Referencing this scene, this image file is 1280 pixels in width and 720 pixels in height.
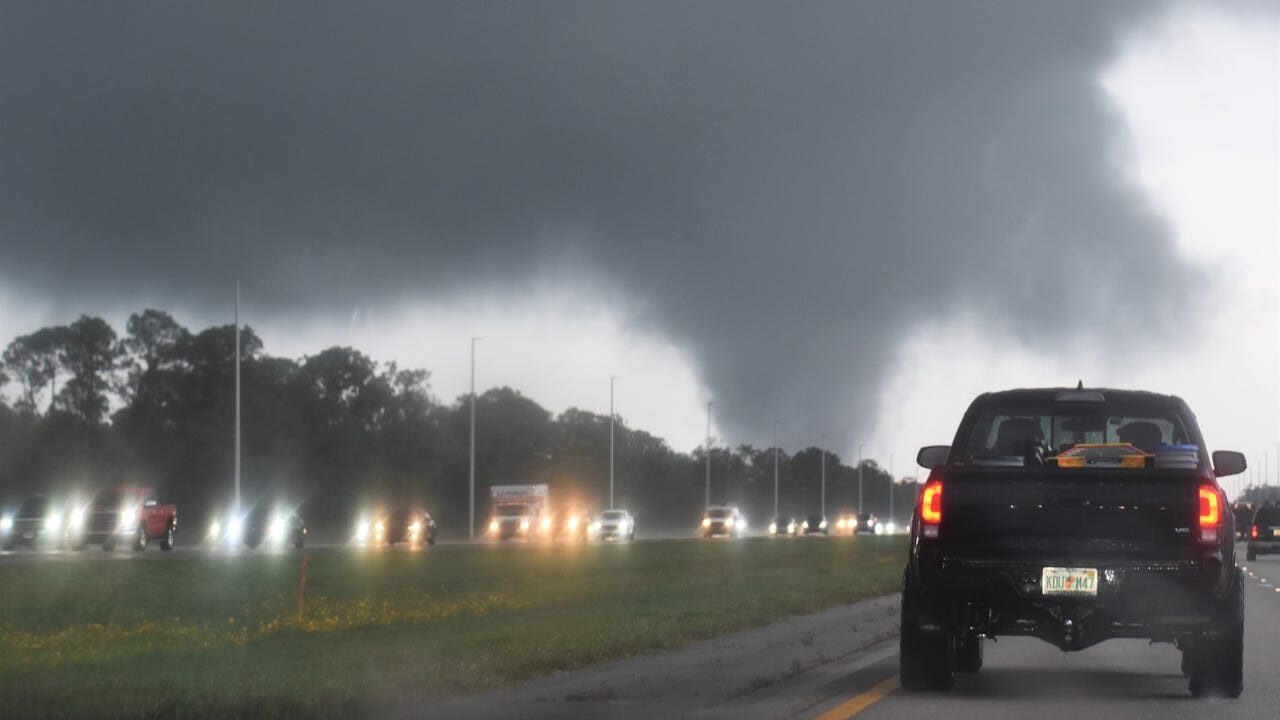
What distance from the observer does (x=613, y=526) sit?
91.2 m

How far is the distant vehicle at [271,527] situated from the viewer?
207 ft

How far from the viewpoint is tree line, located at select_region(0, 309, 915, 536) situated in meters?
118

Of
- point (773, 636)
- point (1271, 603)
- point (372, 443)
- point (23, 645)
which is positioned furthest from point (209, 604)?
point (372, 443)

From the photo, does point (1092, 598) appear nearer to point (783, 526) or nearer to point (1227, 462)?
point (1227, 462)

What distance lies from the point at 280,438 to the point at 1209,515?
116 metres

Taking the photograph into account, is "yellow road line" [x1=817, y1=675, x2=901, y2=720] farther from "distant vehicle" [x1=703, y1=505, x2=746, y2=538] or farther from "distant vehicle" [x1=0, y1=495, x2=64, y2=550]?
"distant vehicle" [x1=703, y1=505, x2=746, y2=538]

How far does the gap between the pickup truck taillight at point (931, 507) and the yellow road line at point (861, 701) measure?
131 cm

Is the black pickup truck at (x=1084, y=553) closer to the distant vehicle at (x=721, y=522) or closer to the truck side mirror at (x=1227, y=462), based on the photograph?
the truck side mirror at (x=1227, y=462)

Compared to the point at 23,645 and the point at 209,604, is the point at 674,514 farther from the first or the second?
the point at 23,645

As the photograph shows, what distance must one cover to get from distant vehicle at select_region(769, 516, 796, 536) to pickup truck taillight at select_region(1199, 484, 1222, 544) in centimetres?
11128

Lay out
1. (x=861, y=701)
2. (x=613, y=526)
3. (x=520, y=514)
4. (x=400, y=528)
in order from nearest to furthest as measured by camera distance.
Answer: (x=861, y=701) < (x=400, y=528) < (x=520, y=514) < (x=613, y=526)

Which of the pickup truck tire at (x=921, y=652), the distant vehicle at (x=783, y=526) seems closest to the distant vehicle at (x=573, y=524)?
the distant vehicle at (x=783, y=526)

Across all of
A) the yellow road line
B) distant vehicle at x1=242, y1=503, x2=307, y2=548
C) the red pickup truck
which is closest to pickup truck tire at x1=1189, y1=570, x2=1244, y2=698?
the yellow road line

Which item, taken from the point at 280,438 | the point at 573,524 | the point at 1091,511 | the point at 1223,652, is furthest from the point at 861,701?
the point at 280,438
